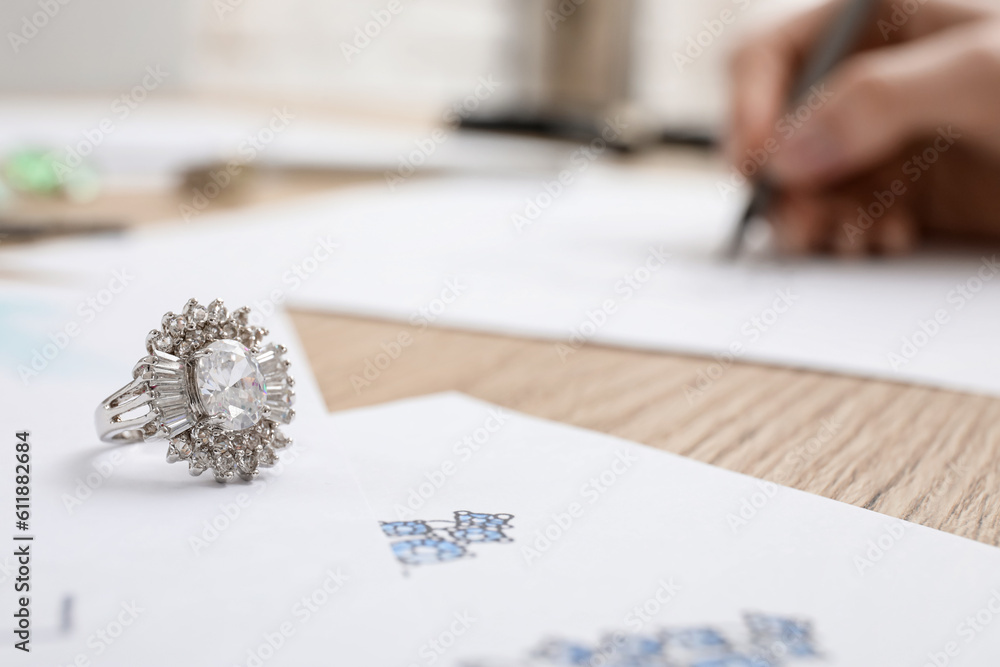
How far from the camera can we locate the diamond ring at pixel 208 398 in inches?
13.7

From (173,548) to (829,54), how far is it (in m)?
0.82

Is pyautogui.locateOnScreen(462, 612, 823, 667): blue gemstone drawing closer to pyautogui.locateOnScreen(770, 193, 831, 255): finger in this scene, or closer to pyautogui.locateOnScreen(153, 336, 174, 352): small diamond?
pyautogui.locateOnScreen(153, 336, 174, 352): small diamond

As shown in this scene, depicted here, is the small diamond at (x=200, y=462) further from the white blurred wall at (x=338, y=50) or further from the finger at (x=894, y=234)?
the white blurred wall at (x=338, y=50)

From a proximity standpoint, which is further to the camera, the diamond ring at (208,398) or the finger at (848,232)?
the finger at (848,232)

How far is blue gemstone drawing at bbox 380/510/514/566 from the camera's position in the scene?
28 cm

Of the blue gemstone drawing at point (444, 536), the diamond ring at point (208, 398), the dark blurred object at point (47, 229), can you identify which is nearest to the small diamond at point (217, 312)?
the diamond ring at point (208, 398)

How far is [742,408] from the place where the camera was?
44 cm

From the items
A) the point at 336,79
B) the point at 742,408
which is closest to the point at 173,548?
the point at 742,408

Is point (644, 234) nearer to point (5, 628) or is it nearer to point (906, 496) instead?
point (906, 496)

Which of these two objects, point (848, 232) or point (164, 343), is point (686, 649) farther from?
point (848, 232)

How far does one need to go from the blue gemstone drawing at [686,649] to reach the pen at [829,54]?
671 millimetres

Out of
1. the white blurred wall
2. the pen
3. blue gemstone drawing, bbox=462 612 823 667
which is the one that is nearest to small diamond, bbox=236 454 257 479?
blue gemstone drawing, bbox=462 612 823 667

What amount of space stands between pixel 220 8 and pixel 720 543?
2.19 metres

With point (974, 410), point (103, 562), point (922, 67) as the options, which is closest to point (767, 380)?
point (974, 410)
